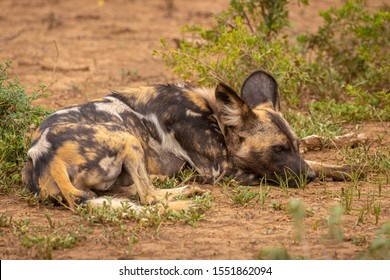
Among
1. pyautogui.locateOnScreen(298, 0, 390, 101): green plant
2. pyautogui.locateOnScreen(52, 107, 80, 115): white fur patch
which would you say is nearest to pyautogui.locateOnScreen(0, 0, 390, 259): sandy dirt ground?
pyautogui.locateOnScreen(52, 107, 80, 115): white fur patch

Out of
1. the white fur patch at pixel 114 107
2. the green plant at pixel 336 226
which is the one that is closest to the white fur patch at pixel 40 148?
the white fur patch at pixel 114 107

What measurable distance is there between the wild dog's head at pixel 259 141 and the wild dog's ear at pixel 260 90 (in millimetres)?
213

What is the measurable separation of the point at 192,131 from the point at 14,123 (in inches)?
51.4

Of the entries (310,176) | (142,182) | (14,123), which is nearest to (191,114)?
(142,182)

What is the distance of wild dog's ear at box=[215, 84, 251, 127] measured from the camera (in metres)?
5.16

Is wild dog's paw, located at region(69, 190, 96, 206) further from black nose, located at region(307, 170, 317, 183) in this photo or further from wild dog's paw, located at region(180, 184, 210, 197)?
black nose, located at region(307, 170, 317, 183)

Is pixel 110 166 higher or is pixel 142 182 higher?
pixel 110 166

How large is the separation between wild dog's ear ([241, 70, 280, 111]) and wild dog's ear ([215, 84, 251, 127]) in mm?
332

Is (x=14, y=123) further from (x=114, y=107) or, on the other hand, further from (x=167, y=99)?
(x=167, y=99)

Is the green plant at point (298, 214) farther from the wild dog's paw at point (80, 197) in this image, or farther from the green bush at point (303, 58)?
the green bush at point (303, 58)

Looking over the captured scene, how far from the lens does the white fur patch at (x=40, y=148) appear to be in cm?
464

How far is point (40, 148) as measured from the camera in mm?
4664

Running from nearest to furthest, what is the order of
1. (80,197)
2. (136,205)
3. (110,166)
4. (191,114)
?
(80,197)
(136,205)
(110,166)
(191,114)
